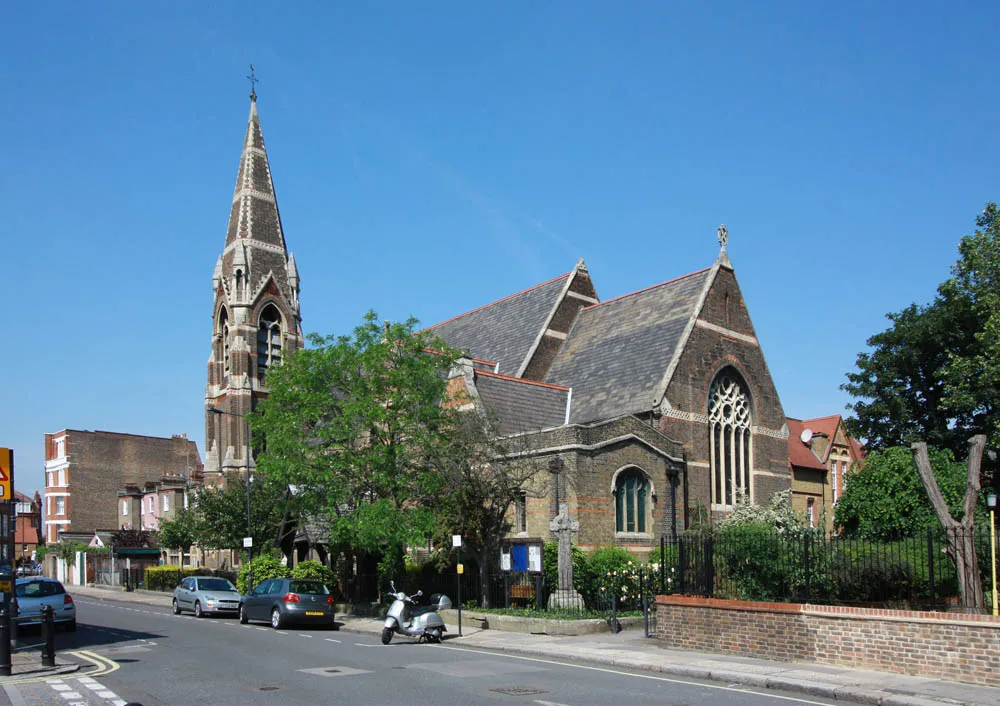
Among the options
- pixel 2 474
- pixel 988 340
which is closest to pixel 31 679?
pixel 2 474

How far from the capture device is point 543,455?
1136 inches

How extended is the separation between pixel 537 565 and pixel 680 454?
9.60m

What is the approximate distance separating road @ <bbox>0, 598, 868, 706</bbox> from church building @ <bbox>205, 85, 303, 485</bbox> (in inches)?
1296

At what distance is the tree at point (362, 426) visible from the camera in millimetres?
27172

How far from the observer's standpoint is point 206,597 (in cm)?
3019

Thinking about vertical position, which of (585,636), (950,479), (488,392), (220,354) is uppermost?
(220,354)

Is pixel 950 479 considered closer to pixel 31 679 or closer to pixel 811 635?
pixel 811 635

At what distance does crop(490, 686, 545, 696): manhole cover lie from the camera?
12.9 meters

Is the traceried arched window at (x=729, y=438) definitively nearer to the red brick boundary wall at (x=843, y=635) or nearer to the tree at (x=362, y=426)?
the tree at (x=362, y=426)

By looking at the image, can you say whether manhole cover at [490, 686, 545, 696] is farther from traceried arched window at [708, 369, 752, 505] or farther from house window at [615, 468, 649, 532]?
traceried arched window at [708, 369, 752, 505]

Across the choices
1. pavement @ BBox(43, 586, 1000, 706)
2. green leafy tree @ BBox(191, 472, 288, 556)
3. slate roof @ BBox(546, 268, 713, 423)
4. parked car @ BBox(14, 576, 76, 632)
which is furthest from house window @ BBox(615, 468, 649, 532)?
green leafy tree @ BBox(191, 472, 288, 556)

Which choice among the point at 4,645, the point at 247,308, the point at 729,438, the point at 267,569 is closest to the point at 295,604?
the point at 267,569

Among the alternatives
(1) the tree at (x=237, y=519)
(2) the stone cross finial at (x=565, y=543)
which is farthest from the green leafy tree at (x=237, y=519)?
(2) the stone cross finial at (x=565, y=543)

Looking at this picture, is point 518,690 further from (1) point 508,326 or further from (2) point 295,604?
(1) point 508,326
